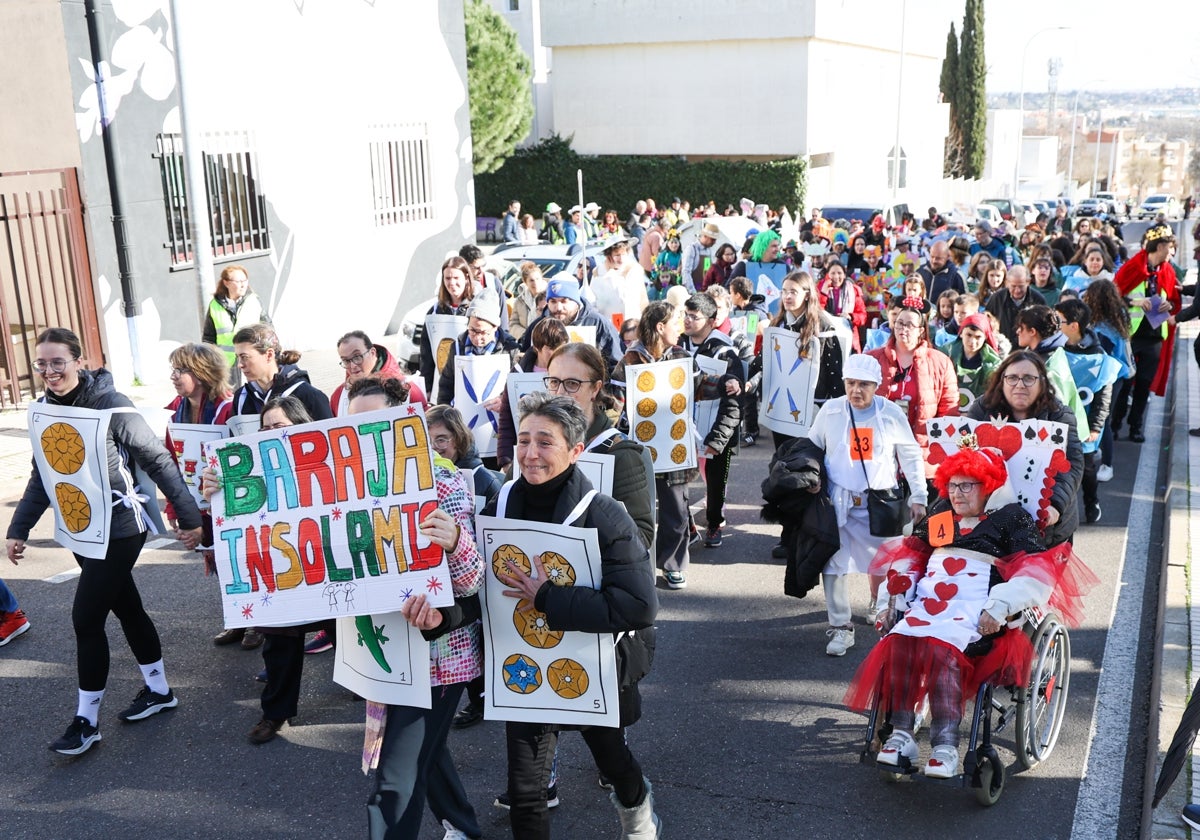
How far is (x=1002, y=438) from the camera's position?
219 inches

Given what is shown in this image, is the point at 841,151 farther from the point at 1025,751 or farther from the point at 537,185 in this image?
the point at 1025,751

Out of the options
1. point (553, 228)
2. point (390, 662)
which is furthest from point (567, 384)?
point (553, 228)

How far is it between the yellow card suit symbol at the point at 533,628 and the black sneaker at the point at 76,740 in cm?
269

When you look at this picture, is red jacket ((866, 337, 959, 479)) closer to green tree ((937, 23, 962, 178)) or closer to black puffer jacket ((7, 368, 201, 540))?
black puffer jacket ((7, 368, 201, 540))

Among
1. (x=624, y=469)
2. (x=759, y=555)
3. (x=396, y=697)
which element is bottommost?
(x=759, y=555)

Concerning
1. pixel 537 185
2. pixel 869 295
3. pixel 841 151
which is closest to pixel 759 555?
pixel 869 295

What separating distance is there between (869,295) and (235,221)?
343 inches

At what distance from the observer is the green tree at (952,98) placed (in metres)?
61.3

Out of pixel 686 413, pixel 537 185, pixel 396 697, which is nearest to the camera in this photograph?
pixel 396 697

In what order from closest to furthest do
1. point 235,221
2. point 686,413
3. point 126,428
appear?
point 126,428, point 686,413, point 235,221

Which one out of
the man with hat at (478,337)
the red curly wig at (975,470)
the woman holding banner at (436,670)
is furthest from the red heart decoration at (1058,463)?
the man with hat at (478,337)

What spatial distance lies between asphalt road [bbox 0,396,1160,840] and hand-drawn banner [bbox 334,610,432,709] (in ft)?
3.62

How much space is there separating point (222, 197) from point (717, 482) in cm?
999

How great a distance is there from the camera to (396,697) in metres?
3.83
